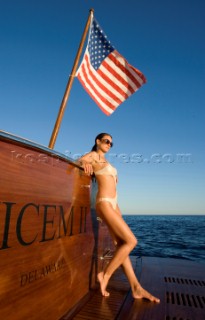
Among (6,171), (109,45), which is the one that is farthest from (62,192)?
(109,45)

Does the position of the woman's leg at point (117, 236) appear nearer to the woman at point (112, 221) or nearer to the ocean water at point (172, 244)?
the woman at point (112, 221)

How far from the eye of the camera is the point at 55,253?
2.20 m

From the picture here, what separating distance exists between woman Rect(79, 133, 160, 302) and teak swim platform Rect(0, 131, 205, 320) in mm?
129

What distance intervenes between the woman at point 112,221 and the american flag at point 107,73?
2015mm

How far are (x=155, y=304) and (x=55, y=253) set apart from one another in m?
1.30

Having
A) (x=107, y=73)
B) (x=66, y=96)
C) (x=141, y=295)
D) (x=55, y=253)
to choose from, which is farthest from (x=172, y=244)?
(x=55, y=253)

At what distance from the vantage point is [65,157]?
2.34 metres

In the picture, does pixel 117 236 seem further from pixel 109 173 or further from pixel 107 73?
pixel 107 73

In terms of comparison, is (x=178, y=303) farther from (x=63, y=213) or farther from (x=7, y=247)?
(x=7, y=247)

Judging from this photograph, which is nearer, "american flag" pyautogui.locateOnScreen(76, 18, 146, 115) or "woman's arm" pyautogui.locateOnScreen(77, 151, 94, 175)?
"woman's arm" pyautogui.locateOnScreen(77, 151, 94, 175)

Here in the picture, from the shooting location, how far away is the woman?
8.86 feet

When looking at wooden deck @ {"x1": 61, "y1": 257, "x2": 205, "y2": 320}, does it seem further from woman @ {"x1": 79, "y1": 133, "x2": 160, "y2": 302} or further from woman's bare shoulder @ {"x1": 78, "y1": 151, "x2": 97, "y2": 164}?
woman's bare shoulder @ {"x1": 78, "y1": 151, "x2": 97, "y2": 164}

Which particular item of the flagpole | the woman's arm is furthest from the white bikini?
the flagpole

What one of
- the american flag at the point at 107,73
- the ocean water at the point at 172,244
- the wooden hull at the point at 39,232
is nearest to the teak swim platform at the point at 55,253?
the wooden hull at the point at 39,232
